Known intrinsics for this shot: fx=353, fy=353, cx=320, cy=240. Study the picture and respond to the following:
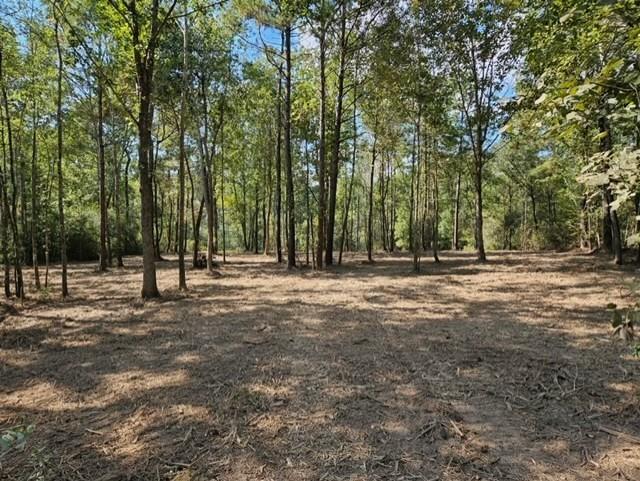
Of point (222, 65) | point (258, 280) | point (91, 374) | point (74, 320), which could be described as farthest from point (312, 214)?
point (91, 374)

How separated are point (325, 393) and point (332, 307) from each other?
3.47m

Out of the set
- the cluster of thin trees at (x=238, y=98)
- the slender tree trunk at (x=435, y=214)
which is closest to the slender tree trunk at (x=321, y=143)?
the cluster of thin trees at (x=238, y=98)

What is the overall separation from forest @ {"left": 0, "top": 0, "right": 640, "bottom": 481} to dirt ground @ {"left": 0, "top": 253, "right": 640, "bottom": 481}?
0.08ft

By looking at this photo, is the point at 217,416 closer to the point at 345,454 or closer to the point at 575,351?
the point at 345,454

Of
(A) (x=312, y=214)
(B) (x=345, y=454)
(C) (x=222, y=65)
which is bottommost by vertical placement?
(B) (x=345, y=454)

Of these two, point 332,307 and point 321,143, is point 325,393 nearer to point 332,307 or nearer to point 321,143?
point 332,307

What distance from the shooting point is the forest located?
7.60ft

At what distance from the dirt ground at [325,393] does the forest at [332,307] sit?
2 centimetres

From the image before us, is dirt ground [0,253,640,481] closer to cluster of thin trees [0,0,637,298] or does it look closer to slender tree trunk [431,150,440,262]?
cluster of thin trees [0,0,637,298]

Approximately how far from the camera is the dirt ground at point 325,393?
2.40m

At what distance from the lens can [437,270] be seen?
1188cm

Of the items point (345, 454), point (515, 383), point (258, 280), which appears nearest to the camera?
point (345, 454)

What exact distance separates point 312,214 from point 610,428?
Answer: 10.4 metres

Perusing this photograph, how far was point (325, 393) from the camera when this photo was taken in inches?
130
